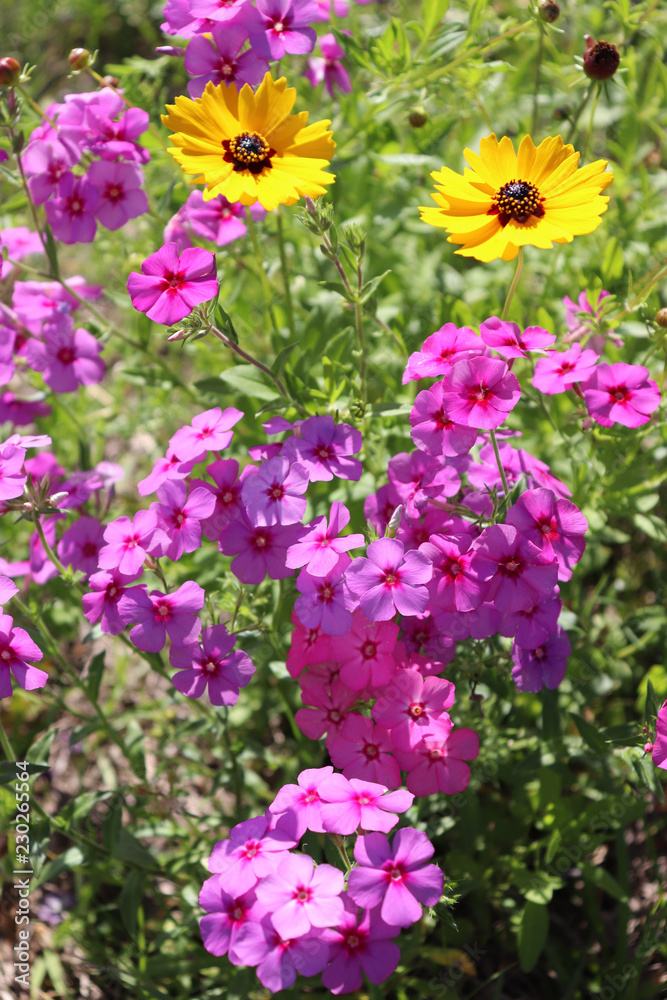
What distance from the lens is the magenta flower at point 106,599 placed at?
2.63 m

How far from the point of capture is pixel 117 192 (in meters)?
3.28

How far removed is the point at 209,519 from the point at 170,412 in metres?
1.72

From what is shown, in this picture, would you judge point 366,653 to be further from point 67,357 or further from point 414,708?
point 67,357

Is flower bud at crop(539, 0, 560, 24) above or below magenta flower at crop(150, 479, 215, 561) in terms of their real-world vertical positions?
above

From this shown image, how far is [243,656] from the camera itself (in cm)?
258

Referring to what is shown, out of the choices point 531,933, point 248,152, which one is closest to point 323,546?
point 248,152

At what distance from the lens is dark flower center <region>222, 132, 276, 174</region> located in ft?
8.96

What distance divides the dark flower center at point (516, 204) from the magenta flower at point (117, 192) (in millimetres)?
1485

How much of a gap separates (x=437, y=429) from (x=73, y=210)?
1.91 metres

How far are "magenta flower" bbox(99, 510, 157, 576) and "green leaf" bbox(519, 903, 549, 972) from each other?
1.92 metres

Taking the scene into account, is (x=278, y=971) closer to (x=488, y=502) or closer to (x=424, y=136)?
(x=488, y=502)

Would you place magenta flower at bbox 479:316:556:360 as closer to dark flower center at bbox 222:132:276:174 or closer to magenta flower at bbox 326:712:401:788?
dark flower center at bbox 222:132:276:174

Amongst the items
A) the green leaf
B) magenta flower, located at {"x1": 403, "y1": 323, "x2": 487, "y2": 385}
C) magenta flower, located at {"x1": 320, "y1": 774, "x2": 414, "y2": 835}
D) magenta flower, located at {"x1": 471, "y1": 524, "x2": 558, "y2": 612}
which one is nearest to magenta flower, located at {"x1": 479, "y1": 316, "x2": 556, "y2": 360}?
magenta flower, located at {"x1": 403, "y1": 323, "x2": 487, "y2": 385}

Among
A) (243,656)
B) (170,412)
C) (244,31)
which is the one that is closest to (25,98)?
(244,31)
